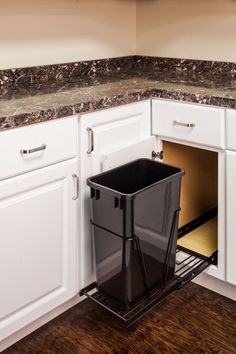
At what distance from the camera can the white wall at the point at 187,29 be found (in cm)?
218

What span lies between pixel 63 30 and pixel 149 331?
1.45 meters

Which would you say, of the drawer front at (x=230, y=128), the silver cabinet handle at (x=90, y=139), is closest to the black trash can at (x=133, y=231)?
the silver cabinet handle at (x=90, y=139)

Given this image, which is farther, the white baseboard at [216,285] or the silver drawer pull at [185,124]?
the white baseboard at [216,285]

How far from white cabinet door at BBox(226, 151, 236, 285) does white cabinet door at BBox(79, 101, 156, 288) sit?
400mm

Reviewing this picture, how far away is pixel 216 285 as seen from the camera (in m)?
2.06

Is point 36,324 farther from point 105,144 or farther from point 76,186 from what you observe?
point 105,144

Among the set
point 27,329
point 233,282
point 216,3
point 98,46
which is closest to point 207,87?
point 216,3

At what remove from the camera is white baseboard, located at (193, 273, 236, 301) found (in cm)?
200

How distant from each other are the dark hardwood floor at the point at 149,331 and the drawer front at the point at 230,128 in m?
0.73

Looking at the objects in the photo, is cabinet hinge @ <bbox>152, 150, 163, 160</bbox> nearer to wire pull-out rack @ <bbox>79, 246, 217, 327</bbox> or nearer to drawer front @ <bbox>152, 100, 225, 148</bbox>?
drawer front @ <bbox>152, 100, 225, 148</bbox>

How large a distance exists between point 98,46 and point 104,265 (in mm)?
1187

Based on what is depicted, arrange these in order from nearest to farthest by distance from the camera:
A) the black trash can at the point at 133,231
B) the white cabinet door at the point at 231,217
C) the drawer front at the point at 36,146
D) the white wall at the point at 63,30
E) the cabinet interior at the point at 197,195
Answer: the drawer front at the point at 36,146, the black trash can at the point at 133,231, the white cabinet door at the point at 231,217, the white wall at the point at 63,30, the cabinet interior at the point at 197,195

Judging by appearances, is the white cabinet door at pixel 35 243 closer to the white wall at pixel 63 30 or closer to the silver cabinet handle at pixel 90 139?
the silver cabinet handle at pixel 90 139

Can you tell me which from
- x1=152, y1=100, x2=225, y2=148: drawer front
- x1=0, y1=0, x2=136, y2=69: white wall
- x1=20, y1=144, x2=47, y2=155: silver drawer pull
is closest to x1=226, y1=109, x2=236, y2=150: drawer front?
x1=152, y1=100, x2=225, y2=148: drawer front
